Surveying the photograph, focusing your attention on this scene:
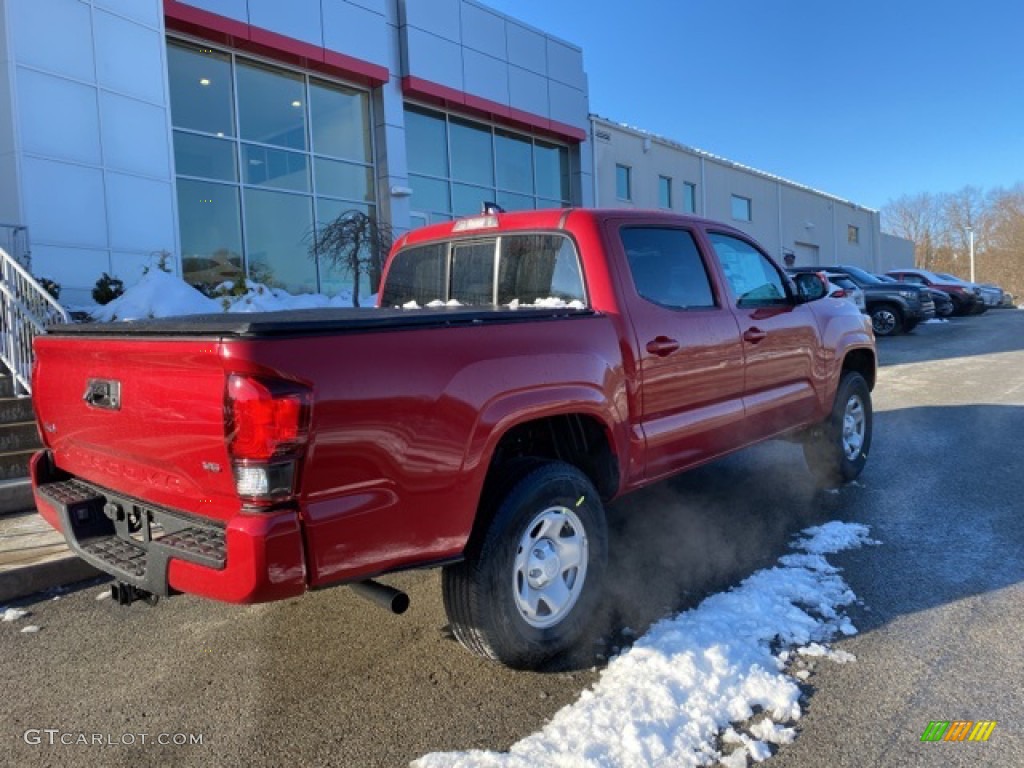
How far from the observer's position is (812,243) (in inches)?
1427

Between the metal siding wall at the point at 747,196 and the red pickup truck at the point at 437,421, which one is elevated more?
the metal siding wall at the point at 747,196

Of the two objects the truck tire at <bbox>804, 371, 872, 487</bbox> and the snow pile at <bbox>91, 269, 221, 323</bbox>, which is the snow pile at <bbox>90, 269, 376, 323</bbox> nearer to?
the snow pile at <bbox>91, 269, 221, 323</bbox>

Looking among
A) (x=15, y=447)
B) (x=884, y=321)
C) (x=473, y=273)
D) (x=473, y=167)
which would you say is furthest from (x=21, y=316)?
(x=884, y=321)

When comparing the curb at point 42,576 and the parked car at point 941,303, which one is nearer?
the curb at point 42,576

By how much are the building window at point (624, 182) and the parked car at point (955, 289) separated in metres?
10.3

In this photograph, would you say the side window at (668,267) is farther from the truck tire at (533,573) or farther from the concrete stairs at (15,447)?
the concrete stairs at (15,447)

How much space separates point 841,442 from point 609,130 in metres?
18.6

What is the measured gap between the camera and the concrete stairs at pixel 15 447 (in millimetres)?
5473

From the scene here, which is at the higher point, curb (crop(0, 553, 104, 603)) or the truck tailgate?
the truck tailgate

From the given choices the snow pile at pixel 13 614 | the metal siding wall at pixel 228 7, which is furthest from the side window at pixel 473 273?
the metal siding wall at pixel 228 7

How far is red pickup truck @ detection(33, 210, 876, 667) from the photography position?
90.1 inches

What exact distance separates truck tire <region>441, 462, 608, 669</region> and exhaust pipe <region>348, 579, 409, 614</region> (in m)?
0.30

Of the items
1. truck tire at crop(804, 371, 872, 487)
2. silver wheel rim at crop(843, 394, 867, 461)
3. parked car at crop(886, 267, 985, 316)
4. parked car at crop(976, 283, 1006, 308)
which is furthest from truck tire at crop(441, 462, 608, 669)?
parked car at crop(976, 283, 1006, 308)

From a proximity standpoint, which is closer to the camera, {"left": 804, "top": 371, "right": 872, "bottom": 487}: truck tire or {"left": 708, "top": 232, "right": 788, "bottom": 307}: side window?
{"left": 708, "top": 232, "right": 788, "bottom": 307}: side window
